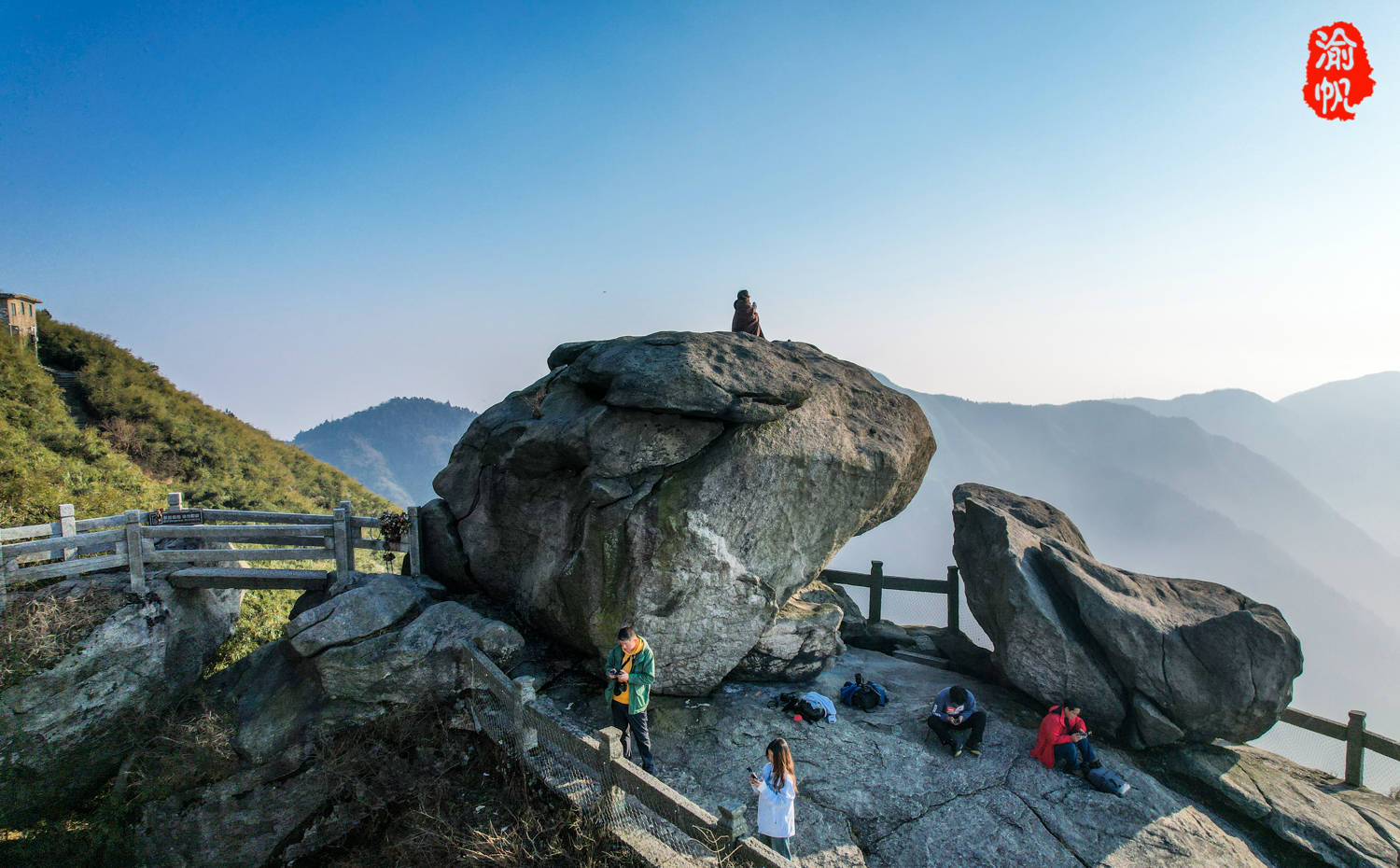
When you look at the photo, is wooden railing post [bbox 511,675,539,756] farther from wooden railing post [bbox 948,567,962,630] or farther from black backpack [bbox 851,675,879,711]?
wooden railing post [bbox 948,567,962,630]

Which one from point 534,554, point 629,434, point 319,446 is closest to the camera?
point 629,434

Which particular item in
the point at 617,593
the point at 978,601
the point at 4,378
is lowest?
the point at 978,601

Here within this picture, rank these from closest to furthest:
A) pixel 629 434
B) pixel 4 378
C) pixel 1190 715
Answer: pixel 1190 715 < pixel 629 434 < pixel 4 378

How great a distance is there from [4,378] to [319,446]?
17254cm

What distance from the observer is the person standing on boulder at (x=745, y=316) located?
14.9 m

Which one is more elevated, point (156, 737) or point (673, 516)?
point (673, 516)

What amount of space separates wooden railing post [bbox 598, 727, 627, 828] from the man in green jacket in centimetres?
101

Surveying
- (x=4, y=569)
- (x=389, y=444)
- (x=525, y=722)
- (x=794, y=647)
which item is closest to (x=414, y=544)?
(x=4, y=569)

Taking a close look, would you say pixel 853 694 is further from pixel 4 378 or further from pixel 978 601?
pixel 4 378

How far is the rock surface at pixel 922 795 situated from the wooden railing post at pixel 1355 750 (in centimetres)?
364

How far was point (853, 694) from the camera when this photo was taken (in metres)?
11.5

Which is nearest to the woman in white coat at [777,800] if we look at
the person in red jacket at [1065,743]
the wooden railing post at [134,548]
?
the person in red jacket at [1065,743]

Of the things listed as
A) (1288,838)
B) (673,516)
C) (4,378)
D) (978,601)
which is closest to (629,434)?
(673,516)

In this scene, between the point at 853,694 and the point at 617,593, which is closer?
the point at 617,593
